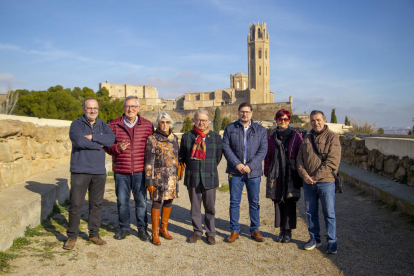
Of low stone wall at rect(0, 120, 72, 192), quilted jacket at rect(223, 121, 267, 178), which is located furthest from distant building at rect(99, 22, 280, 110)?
quilted jacket at rect(223, 121, 267, 178)

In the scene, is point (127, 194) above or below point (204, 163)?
below

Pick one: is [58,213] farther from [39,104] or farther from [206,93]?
[206,93]

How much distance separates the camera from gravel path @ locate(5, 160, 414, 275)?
10.3 ft

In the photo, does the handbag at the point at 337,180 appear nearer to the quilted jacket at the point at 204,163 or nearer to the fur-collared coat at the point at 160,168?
the quilted jacket at the point at 204,163

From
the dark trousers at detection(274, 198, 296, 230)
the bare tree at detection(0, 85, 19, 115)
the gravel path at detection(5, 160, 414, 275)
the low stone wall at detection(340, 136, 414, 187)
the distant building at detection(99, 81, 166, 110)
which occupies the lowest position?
the gravel path at detection(5, 160, 414, 275)

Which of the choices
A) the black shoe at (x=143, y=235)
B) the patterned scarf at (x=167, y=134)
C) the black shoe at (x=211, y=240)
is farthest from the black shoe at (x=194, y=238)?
the patterned scarf at (x=167, y=134)

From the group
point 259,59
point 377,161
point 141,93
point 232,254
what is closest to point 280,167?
point 232,254

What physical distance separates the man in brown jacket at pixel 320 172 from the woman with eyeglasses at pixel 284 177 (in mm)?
153

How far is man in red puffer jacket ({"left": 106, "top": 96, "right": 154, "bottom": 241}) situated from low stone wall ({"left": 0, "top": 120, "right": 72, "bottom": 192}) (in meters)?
1.76

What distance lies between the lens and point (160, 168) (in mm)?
3941

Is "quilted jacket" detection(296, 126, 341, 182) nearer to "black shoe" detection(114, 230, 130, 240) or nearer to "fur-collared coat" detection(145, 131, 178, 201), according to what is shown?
"fur-collared coat" detection(145, 131, 178, 201)

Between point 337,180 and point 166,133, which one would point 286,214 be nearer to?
point 337,180

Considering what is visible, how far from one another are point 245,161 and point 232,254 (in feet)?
4.00

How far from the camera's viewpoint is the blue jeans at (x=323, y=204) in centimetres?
366
